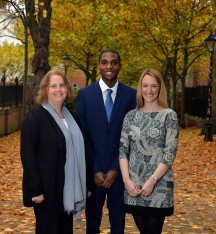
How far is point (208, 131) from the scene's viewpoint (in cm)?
1816

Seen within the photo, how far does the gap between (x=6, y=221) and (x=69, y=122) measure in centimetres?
318

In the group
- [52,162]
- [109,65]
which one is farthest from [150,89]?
[52,162]

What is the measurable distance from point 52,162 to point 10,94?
20.9 metres

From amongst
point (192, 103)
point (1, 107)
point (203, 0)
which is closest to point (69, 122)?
point (1, 107)

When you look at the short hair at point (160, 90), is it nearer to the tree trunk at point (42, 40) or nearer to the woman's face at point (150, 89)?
the woman's face at point (150, 89)

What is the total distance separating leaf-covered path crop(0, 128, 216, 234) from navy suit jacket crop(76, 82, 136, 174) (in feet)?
6.29

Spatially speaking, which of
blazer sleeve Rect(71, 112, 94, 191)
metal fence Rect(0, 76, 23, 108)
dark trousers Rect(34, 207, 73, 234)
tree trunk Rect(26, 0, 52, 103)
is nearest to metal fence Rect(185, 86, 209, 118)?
metal fence Rect(0, 76, 23, 108)

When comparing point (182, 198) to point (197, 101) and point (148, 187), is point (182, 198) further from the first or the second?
point (197, 101)

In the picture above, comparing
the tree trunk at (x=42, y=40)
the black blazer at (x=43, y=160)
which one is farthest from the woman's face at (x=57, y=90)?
the tree trunk at (x=42, y=40)

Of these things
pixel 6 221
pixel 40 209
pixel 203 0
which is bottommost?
pixel 6 221

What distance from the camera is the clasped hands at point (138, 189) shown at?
415 centimetres

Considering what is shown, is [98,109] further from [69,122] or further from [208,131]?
[208,131]

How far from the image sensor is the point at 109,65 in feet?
15.4

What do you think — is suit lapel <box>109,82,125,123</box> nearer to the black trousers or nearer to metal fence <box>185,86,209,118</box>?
the black trousers
